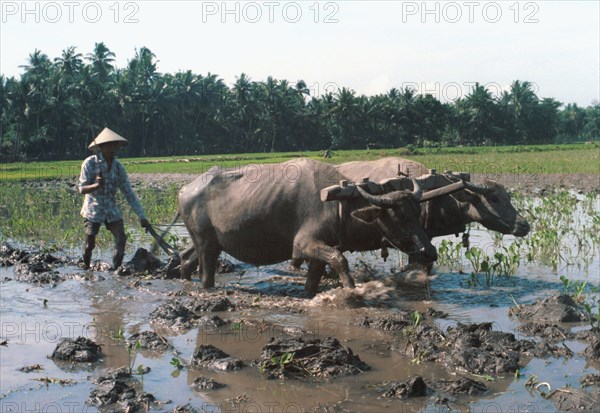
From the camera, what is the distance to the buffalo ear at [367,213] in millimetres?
6848

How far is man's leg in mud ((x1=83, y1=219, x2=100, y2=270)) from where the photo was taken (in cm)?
884

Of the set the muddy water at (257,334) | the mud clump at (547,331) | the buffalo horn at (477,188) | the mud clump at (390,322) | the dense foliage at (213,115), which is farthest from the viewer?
the dense foliage at (213,115)

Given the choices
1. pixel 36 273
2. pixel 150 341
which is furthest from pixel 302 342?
pixel 36 273

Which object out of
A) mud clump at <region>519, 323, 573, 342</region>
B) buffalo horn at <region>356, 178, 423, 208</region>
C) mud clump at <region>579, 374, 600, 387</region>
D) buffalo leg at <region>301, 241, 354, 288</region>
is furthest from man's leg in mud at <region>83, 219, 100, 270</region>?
mud clump at <region>579, 374, 600, 387</region>

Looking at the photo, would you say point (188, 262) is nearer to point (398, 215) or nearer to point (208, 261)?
point (208, 261)

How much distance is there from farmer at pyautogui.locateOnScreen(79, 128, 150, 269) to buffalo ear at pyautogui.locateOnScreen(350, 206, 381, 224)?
9.43 ft

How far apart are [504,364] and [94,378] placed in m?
2.69

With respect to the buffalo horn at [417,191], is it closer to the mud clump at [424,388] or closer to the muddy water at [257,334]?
the muddy water at [257,334]

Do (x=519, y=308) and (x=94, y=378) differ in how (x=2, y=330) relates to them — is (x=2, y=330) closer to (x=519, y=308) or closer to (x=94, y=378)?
(x=94, y=378)

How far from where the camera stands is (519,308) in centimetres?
660

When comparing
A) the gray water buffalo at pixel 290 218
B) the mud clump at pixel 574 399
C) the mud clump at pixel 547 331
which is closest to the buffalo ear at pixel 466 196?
the gray water buffalo at pixel 290 218

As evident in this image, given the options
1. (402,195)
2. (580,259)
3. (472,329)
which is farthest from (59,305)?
(580,259)

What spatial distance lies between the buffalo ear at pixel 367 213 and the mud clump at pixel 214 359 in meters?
2.08

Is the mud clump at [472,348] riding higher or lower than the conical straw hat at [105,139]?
lower
